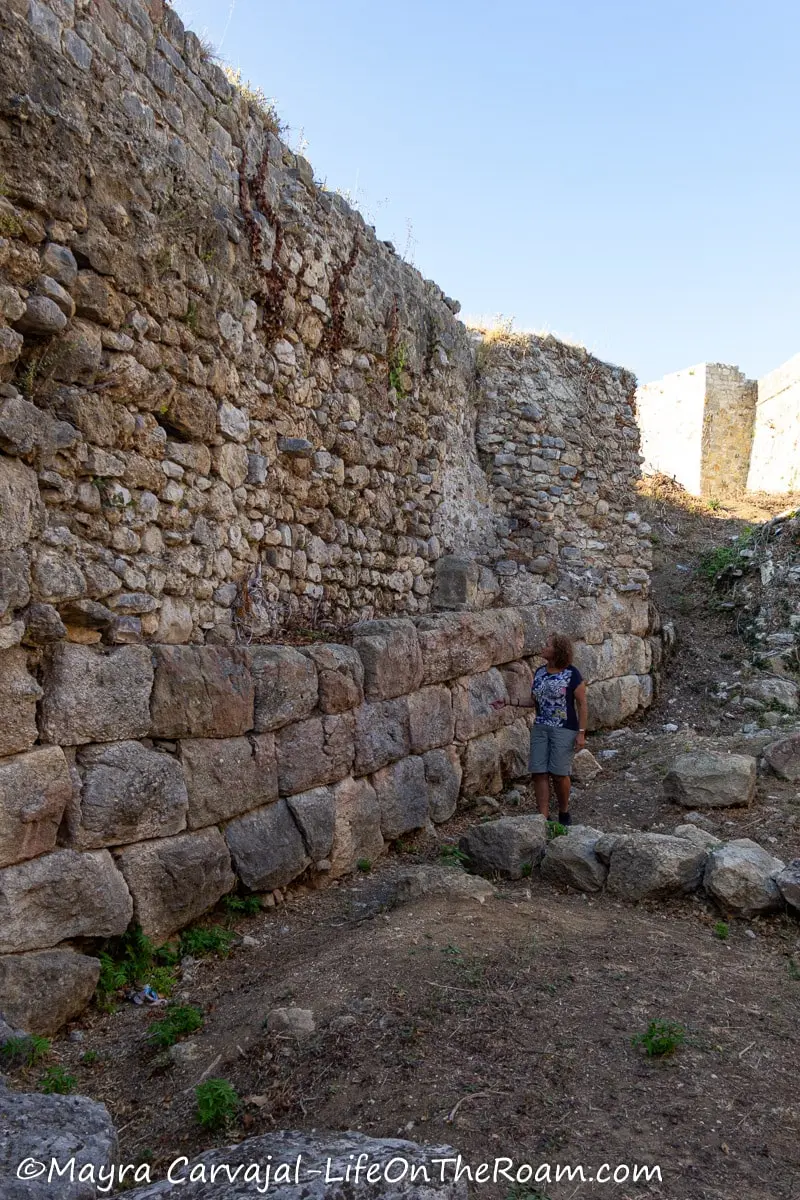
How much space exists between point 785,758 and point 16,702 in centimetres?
591

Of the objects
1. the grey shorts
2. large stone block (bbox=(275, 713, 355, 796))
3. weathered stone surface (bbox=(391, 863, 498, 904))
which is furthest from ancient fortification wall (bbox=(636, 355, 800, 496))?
weathered stone surface (bbox=(391, 863, 498, 904))

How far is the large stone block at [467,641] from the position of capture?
7.07 m

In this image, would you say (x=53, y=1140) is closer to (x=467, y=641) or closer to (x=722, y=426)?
(x=467, y=641)

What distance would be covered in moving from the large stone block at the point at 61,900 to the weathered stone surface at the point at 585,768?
466 cm

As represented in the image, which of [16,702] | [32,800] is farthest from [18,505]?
[32,800]

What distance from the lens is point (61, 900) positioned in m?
3.91

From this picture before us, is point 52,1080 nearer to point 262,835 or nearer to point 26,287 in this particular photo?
point 262,835

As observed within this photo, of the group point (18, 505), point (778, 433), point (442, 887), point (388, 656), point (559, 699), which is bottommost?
point (442, 887)

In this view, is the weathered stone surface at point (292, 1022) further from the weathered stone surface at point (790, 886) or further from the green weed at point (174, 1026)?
the weathered stone surface at point (790, 886)

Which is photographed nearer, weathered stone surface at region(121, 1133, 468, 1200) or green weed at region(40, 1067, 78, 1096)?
weathered stone surface at region(121, 1133, 468, 1200)

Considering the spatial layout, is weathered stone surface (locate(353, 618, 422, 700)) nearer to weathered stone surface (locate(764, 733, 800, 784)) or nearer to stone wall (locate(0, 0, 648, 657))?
stone wall (locate(0, 0, 648, 657))

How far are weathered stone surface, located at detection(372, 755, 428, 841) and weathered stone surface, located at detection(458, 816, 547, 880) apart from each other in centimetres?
65

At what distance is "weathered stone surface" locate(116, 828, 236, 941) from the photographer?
434 centimetres

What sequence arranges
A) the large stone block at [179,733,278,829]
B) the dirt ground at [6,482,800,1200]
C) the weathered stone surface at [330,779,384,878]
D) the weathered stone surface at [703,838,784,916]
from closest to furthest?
the dirt ground at [6,482,800,1200], the large stone block at [179,733,278,829], the weathered stone surface at [703,838,784,916], the weathered stone surface at [330,779,384,878]
